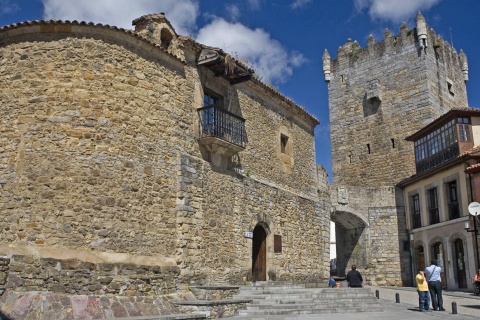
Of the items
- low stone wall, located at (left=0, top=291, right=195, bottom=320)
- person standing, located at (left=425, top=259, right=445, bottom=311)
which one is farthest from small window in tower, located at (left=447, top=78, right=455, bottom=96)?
low stone wall, located at (left=0, top=291, right=195, bottom=320)

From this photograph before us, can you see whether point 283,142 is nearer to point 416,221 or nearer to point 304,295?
point 304,295

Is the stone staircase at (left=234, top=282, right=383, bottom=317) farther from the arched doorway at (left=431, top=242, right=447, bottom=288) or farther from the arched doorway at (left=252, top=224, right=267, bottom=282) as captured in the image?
the arched doorway at (left=431, top=242, right=447, bottom=288)

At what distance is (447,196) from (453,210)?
32.3 inches

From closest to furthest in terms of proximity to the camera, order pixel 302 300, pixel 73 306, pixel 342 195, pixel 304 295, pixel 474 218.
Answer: pixel 73 306
pixel 302 300
pixel 304 295
pixel 474 218
pixel 342 195

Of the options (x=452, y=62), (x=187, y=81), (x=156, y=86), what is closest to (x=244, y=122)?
(x=187, y=81)

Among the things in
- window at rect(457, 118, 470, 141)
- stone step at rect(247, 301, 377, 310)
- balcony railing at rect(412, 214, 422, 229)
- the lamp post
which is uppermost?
window at rect(457, 118, 470, 141)

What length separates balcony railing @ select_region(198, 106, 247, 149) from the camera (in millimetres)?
14289

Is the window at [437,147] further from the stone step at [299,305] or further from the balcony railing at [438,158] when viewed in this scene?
the stone step at [299,305]

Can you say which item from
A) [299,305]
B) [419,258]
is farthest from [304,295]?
[419,258]

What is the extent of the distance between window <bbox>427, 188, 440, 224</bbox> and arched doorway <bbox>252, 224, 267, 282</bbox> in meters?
11.3

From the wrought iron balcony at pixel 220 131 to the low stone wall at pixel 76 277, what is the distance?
4023 millimetres

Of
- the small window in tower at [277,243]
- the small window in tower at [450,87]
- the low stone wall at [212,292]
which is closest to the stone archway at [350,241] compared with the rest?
the small window in tower at [277,243]

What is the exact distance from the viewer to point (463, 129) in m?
23.1

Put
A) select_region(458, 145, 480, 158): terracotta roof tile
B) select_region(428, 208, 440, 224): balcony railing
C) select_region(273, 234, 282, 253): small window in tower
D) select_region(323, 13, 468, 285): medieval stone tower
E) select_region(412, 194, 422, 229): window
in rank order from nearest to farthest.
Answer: select_region(273, 234, 282, 253): small window in tower, select_region(458, 145, 480, 158): terracotta roof tile, select_region(428, 208, 440, 224): balcony railing, select_region(412, 194, 422, 229): window, select_region(323, 13, 468, 285): medieval stone tower
